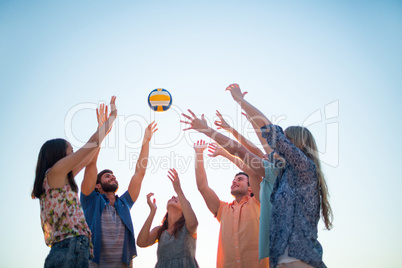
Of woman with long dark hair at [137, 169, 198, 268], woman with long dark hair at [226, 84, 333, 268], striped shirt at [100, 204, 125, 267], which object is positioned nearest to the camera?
woman with long dark hair at [226, 84, 333, 268]

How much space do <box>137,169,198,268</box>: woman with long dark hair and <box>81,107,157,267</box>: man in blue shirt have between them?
1.46 ft

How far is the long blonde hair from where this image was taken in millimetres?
3549

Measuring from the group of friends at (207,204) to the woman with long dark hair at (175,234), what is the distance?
0.02 m

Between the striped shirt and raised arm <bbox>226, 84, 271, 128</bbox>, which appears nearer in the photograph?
raised arm <bbox>226, 84, 271, 128</bbox>

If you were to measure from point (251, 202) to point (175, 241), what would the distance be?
1.30 m

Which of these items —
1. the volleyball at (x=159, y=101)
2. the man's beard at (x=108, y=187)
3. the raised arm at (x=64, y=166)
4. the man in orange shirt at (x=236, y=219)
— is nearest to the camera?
the raised arm at (x=64, y=166)

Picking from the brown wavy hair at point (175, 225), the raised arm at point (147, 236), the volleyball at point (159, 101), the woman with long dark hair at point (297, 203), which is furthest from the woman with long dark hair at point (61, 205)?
the volleyball at point (159, 101)

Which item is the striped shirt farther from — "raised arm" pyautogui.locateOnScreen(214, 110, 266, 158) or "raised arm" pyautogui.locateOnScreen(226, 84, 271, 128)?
"raised arm" pyautogui.locateOnScreen(226, 84, 271, 128)

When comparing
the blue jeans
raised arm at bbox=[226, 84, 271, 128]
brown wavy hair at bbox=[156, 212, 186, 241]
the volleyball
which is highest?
the volleyball

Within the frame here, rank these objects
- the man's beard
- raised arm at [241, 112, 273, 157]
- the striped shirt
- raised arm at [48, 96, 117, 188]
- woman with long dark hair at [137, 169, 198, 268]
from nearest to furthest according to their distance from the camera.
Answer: raised arm at [48, 96, 117, 188]
raised arm at [241, 112, 273, 157]
the striped shirt
woman with long dark hair at [137, 169, 198, 268]
the man's beard

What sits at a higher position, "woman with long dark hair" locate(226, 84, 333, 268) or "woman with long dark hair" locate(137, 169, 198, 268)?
"woman with long dark hair" locate(226, 84, 333, 268)

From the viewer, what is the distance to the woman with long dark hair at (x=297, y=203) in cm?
319

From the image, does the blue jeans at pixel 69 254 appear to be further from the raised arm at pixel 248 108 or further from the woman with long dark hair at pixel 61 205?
the raised arm at pixel 248 108

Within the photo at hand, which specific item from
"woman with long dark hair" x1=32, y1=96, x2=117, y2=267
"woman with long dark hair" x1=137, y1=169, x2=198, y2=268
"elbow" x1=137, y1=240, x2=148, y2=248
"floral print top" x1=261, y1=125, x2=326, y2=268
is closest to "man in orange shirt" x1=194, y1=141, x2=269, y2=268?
"woman with long dark hair" x1=137, y1=169, x2=198, y2=268
